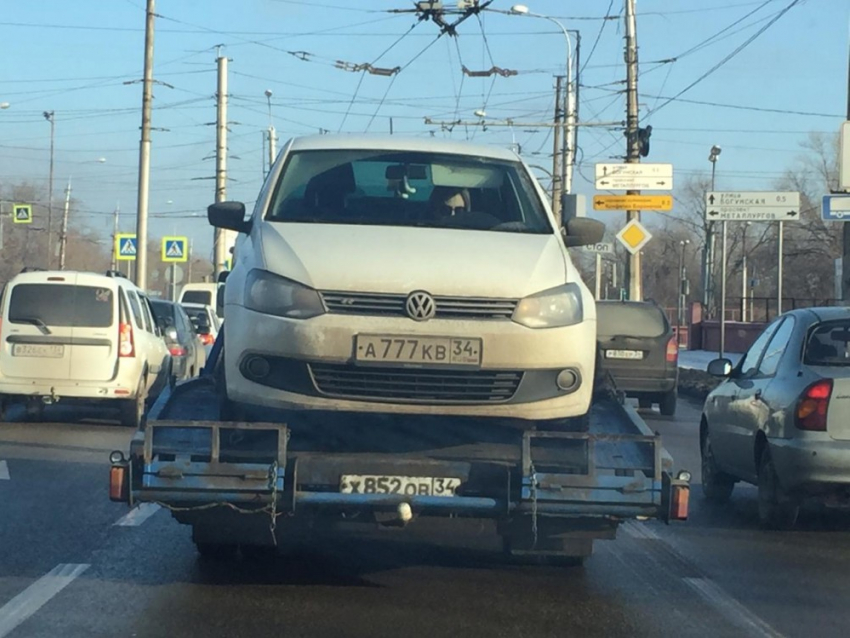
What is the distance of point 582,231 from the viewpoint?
771 cm

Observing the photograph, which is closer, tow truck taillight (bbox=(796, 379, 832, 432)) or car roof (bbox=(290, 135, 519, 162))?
car roof (bbox=(290, 135, 519, 162))

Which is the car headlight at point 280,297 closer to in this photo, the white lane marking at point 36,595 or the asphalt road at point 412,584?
the asphalt road at point 412,584

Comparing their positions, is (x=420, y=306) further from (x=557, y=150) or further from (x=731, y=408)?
(x=557, y=150)

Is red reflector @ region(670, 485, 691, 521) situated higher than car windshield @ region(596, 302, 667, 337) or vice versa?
car windshield @ region(596, 302, 667, 337)

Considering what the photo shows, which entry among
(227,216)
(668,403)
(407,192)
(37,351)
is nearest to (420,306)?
(407,192)

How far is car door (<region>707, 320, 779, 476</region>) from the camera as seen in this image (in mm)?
10266

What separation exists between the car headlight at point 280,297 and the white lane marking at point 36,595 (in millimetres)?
1772

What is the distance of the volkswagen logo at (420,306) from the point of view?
6.23m

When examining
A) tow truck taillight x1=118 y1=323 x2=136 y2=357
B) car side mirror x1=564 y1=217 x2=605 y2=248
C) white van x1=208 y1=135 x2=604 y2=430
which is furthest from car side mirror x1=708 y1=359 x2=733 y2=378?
tow truck taillight x1=118 y1=323 x2=136 y2=357

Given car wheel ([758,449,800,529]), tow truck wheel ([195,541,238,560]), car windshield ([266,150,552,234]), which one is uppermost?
car windshield ([266,150,552,234])

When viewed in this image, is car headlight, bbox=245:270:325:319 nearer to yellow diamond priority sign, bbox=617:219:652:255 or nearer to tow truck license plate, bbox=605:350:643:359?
tow truck license plate, bbox=605:350:643:359

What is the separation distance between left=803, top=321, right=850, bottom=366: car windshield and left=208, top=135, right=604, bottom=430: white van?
3007 mm

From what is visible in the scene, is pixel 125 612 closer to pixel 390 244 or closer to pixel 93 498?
pixel 390 244

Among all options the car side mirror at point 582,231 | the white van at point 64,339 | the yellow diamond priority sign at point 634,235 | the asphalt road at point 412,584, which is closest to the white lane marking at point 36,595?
the asphalt road at point 412,584
